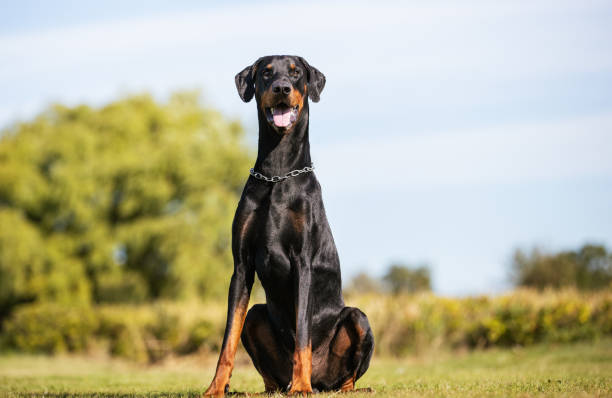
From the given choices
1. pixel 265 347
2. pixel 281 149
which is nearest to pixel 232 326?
pixel 265 347

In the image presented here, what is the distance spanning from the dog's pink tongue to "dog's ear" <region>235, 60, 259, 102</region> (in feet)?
1.58

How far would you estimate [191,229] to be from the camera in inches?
898

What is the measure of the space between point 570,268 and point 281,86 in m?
27.1

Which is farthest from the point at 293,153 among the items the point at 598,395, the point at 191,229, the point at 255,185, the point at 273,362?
the point at 191,229

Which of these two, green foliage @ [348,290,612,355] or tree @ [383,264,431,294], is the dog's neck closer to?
green foliage @ [348,290,612,355]

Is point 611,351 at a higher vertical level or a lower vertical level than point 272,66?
lower

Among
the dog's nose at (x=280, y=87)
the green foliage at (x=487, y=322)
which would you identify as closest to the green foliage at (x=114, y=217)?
the green foliage at (x=487, y=322)

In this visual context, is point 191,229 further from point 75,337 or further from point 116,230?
point 75,337

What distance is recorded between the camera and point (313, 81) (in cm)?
505

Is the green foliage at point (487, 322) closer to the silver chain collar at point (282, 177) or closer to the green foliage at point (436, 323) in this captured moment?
the green foliage at point (436, 323)

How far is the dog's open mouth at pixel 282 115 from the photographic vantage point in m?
4.64

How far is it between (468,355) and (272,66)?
33.7ft

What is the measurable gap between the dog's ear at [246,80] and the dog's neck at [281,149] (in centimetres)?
33

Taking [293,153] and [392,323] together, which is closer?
[293,153]
